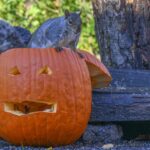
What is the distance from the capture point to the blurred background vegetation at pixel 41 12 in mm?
10672

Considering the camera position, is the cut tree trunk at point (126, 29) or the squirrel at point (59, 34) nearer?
the squirrel at point (59, 34)

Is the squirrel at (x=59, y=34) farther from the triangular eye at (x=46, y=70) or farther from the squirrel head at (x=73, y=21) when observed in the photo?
the triangular eye at (x=46, y=70)

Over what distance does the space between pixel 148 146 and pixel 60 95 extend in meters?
0.89

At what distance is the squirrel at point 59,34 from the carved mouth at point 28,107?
1.20 metres

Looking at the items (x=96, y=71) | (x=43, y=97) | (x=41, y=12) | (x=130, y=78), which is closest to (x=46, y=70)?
(x=43, y=97)

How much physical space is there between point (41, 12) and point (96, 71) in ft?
18.6

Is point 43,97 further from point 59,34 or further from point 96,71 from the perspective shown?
point 59,34

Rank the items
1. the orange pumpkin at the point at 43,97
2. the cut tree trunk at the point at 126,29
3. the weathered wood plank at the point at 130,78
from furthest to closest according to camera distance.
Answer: the cut tree trunk at the point at 126,29 < the weathered wood plank at the point at 130,78 < the orange pumpkin at the point at 43,97

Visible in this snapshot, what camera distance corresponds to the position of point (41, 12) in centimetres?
1073

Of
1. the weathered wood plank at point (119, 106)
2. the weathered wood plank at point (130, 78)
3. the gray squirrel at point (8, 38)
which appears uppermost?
the gray squirrel at point (8, 38)

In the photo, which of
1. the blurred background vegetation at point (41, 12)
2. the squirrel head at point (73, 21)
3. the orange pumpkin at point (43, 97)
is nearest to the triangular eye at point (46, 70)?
the orange pumpkin at point (43, 97)

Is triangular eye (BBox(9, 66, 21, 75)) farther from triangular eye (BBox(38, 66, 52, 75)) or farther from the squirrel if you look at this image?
the squirrel

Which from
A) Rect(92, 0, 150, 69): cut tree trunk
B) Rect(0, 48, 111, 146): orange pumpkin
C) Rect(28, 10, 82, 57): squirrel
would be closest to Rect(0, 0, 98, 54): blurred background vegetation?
Rect(92, 0, 150, 69): cut tree trunk

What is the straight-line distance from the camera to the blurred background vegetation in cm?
1067
